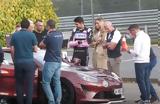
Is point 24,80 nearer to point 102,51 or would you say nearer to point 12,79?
point 12,79

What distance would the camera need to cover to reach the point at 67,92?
11.4 meters

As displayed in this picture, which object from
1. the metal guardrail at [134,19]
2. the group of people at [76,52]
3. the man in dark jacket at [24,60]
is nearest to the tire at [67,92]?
the group of people at [76,52]

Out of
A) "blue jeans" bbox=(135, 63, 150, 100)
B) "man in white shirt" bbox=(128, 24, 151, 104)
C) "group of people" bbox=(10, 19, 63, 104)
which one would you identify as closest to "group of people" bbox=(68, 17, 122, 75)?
"man in white shirt" bbox=(128, 24, 151, 104)

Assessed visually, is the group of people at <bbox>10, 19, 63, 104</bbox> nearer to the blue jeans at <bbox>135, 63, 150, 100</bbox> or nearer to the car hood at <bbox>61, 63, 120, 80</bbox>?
the car hood at <bbox>61, 63, 120, 80</bbox>

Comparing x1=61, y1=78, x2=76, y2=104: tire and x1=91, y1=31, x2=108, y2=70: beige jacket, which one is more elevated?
x1=91, y1=31, x2=108, y2=70: beige jacket

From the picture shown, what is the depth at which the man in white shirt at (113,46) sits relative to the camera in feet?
41.8

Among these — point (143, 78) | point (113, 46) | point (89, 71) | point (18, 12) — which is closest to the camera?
point (89, 71)

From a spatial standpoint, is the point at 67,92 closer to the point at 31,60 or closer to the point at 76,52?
the point at 31,60

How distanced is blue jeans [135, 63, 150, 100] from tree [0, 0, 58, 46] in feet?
16.5

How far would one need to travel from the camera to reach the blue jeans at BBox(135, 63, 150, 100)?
12.0 m

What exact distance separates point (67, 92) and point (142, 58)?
1.75 meters

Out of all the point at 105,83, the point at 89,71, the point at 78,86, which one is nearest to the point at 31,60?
the point at 78,86

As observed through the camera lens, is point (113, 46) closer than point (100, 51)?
Yes

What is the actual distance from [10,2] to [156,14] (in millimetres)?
9467
